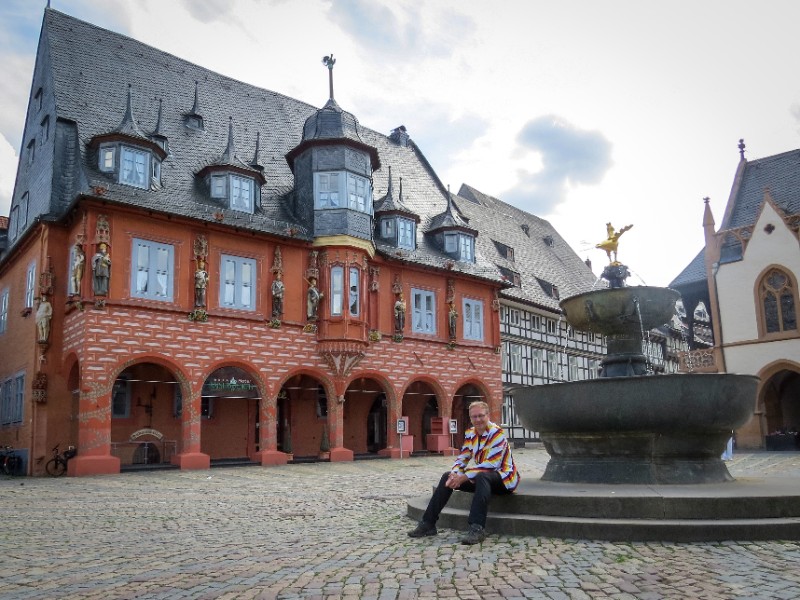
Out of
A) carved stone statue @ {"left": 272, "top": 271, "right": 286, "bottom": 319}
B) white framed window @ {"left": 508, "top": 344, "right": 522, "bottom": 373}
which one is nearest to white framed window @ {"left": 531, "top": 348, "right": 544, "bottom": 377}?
white framed window @ {"left": 508, "top": 344, "right": 522, "bottom": 373}

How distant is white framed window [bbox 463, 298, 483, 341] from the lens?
108ft

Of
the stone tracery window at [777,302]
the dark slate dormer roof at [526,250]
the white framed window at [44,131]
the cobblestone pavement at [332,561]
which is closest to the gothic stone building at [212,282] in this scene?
the white framed window at [44,131]

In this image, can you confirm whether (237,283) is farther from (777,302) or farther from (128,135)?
(777,302)

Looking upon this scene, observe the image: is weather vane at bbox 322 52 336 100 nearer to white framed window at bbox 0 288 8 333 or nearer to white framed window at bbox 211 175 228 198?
white framed window at bbox 211 175 228 198

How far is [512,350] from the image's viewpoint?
3822 cm

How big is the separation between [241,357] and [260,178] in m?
6.38

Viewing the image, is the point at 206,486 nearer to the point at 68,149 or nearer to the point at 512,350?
the point at 68,149

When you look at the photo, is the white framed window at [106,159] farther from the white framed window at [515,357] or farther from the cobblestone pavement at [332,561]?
the white framed window at [515,357]

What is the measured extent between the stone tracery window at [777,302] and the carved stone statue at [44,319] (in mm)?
29674

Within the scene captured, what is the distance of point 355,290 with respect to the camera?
1078 inches

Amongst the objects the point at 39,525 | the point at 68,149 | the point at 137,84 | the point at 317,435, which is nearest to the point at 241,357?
the point at 317,435

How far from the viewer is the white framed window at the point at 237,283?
82.2ft

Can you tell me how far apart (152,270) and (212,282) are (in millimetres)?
1996

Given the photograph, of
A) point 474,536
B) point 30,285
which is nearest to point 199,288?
point 30,285
